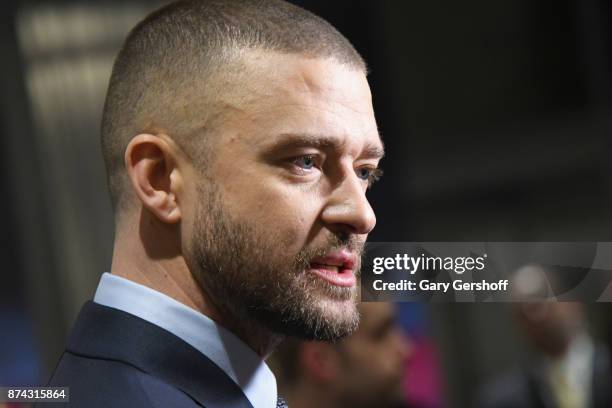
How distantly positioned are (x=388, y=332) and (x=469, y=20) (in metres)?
2.32

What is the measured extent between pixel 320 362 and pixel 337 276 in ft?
2.31

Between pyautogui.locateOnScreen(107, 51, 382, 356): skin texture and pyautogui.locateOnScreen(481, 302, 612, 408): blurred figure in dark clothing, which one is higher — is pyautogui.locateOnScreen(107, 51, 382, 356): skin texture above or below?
above

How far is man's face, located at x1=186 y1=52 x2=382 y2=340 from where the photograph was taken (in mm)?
933

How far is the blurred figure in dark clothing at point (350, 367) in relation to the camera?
5.07 feet

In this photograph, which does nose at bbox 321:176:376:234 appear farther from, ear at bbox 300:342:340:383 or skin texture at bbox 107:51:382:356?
ear at bbox 300:342:340:383

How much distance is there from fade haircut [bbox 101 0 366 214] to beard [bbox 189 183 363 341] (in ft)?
0.24

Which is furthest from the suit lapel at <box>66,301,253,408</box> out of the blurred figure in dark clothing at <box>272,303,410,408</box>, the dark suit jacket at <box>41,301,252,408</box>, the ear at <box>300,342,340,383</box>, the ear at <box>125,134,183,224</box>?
the ear at <box>300,342,340,383</box>

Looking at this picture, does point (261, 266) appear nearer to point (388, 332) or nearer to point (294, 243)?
point (294, 243)

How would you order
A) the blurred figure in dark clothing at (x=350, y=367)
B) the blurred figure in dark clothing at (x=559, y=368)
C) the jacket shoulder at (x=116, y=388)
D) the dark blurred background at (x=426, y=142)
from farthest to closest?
1. the blurred figure in dark clothing at (x=559, y=368)
2. the blurred figure in dark clothing at (x=350, y=367)
3. the dark blurred background at (x=426, y=142)
4. the jacket shoulder at (x=116, y=388)

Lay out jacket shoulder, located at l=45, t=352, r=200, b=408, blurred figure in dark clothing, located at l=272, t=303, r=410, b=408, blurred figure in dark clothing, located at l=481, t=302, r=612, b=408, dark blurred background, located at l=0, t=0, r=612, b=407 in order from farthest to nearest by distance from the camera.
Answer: blurred figure in dark clothing, located at l=481, t=302, r=612, b=408 < blurred figure in dark clothing, located at l=272, t=303, r=410, b=408 < dark blurred background, located at l=0, t=0, r=612, b=407 < jacket shoulder, located at l=45, t=352, r=200, b=408

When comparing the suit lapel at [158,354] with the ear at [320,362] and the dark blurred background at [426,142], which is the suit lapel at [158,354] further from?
the ear at [320,362]

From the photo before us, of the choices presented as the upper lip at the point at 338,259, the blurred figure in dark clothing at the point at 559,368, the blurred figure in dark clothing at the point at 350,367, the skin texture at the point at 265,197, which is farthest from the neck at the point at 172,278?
the blurred figure in dark clothing at the point at 559,368

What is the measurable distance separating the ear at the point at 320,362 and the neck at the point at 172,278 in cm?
59

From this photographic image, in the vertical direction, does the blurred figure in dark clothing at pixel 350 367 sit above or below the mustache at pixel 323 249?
below
